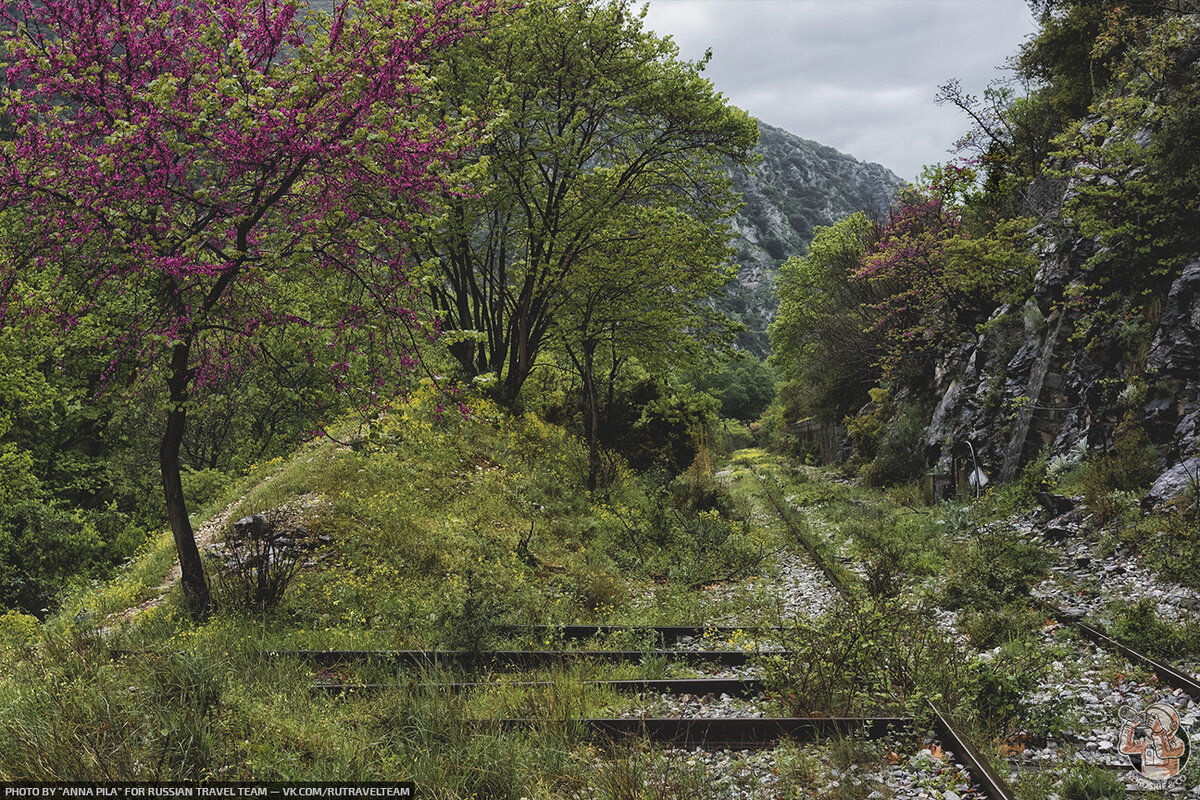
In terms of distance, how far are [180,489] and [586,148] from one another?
503 inches

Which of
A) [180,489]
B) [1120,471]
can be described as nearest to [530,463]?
[180,489]

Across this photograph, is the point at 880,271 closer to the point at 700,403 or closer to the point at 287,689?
the point at 700,403

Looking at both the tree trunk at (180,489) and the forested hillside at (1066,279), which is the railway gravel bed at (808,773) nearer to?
the tree trunk at (180,489)

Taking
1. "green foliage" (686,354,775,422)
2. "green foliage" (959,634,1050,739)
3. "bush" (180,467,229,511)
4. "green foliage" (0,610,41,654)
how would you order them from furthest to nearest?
"green foliage" (686,354,775,422) → "bush" (180,467,229,511) → "green foliage" (0,610,41,654) → "green foliage" (959,634,1050,739)

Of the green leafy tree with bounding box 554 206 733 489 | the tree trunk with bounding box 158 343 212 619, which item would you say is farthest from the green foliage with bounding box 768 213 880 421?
the tree trunk with bounding box 158 343 212 619

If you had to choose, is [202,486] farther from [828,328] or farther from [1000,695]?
[828,328]

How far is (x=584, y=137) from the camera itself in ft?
52.4

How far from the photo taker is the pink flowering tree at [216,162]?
540 centimetres

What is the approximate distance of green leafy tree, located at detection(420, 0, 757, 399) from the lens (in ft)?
48.4

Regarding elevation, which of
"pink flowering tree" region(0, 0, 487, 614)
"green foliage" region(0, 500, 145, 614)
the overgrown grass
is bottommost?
"green foliage" region(0, 500, 145, 614)

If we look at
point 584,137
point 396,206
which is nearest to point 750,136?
point 584,137

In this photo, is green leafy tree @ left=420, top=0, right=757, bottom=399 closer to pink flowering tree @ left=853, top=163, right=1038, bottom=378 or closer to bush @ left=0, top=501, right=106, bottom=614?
pink flowering tree @ left=853, top=163, right=1038, bottom=378

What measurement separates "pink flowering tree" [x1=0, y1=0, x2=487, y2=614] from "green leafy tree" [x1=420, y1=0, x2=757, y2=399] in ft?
24.1

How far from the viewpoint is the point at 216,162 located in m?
6.08
